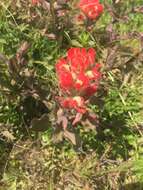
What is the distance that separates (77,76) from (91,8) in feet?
2.06

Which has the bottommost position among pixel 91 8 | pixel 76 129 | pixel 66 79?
pixel 76 129

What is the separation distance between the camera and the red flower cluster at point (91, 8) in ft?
7.95

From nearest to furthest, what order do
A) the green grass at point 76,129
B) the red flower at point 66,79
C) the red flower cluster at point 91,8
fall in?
the red flower at point 66,79 → the green grass at point 76,129 → the red flower cluster at point 91,8

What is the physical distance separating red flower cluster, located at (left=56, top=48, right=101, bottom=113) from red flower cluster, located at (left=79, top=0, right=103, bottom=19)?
0.54 meters

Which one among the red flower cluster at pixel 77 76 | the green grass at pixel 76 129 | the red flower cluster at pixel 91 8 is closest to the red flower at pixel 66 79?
the red flower cluster at pixel 77 76

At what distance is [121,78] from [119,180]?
1.62 ft

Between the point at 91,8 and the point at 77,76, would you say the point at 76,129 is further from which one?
the point at 91,8

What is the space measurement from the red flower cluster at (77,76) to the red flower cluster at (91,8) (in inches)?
21.4

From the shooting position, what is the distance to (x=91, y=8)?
2.44 m

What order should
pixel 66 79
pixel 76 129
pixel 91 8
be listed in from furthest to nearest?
pixel 91 8, pixel 76 129, pixel 66 79

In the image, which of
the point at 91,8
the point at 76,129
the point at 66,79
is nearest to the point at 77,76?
the point at 66,79

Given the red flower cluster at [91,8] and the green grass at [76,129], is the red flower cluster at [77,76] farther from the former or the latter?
the red flower cluster at [91,8]

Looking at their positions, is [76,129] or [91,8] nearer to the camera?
[76,129]

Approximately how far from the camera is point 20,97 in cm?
223
